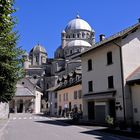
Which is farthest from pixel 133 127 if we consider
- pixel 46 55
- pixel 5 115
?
pixel 46 55

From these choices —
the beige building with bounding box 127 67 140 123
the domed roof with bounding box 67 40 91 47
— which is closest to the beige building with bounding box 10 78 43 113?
the domed roof with bounding box 67 40 91 47

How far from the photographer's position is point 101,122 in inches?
1275

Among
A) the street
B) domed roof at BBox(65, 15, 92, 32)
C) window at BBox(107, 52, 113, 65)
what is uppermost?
domed roof at BBox(65, 15, 92, 32)

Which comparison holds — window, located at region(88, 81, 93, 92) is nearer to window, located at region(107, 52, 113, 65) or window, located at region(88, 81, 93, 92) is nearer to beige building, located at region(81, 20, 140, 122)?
beige building, located at region(81, 20, 140, 122)

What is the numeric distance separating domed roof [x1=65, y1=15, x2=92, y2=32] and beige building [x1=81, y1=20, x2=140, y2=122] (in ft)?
251

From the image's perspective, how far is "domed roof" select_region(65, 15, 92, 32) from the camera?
11050 centimetres

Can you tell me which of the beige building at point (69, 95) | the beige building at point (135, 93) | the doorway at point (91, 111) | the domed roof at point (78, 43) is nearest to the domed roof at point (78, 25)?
the domed roof at point (78, 43)

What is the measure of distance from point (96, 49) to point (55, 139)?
59.5 feet

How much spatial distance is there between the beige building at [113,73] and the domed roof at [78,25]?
76413 mm

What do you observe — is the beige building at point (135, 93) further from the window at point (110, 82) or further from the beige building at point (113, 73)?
the window at point (110, 82)

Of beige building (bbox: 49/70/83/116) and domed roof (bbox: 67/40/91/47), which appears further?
domed roof (bbox: 67/40/91/47)

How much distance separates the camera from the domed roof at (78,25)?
110 metres

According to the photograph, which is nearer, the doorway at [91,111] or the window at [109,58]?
the window at [109,58]

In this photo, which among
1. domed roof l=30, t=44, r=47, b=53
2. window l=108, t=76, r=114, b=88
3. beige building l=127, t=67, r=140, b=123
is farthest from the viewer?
domed roof l=30, t=44, r=47, b=53
